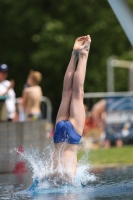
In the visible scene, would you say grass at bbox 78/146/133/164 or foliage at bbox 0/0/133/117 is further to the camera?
foliage at bbox 0/0/133/117

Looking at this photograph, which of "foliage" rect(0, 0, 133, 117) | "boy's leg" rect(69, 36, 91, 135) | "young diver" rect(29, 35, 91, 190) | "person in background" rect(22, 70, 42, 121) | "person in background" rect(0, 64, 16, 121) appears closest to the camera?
"young diver" rect(29, 35, 91, 190)

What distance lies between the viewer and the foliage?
29562 millimetres

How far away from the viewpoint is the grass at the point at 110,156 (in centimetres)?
1326

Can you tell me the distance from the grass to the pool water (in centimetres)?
327

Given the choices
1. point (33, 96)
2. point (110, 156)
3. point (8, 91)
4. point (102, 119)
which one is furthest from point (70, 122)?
point (102, 119)

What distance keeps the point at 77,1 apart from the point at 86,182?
22.6 metres

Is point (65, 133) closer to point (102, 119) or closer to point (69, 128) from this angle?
point (69, 128)

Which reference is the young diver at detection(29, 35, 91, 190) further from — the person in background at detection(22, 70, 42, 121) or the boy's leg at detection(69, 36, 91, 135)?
the person in background at detection(22, 70, 42, 121)

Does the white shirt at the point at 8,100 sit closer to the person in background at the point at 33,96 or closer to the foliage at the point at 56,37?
the person in background at the point at 33,96

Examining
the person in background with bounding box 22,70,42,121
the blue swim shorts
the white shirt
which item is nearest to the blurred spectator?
the person in background with bounding box 22,70,42,121

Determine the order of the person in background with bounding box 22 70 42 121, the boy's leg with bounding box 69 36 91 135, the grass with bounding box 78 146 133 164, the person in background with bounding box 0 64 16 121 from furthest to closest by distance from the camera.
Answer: the person in background with bounding box 22 70 42 121, the person in background with bounding box 0 64 16 121, the grass with bounding box 78 146 133 164, the boy's leg with bounding box 69 36 91 135

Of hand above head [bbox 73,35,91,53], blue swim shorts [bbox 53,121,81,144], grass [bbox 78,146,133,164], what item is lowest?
grass [bbox 78,146,133,164]

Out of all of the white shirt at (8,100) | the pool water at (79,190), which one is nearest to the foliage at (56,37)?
the white shirt at (8,100)

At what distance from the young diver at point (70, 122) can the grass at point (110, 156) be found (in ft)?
15.5
